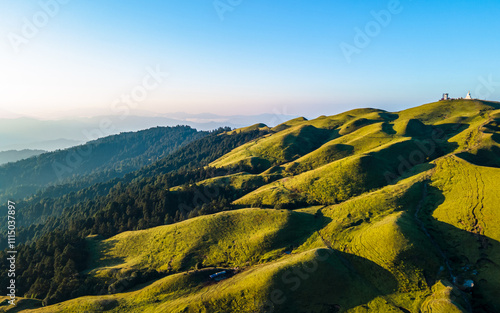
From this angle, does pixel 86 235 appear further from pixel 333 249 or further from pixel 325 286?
pixel 325 286

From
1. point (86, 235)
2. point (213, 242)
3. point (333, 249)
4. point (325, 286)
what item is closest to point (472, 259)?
point (333, 249)

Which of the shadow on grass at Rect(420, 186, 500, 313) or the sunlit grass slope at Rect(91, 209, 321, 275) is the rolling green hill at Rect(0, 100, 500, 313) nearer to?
the shadow on grass at Rect(420, 186, 500, 313)

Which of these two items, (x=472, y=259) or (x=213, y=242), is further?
(x=213, y=242)

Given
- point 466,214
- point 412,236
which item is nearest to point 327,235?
point 412,236

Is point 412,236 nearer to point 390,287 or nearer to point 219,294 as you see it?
point 390,287

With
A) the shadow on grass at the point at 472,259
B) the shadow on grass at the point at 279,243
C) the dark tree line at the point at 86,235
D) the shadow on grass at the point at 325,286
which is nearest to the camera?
the shadow on grass at the point at 472,259

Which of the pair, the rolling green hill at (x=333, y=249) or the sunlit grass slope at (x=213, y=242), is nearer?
the rolling green hill at (x=333, y=249)

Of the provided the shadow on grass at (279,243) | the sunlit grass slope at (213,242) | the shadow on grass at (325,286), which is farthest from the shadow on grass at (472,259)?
the sunlit grass slope at (213,242)

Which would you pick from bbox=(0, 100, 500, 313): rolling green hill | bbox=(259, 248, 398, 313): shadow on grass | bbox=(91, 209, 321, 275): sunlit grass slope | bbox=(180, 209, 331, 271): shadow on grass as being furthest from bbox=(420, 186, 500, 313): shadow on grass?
bbox=(91, 209, 321, 275): sunlit grass slope

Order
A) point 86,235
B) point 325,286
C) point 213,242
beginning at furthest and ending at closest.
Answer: point 86,235
point 213,242
point 325,286

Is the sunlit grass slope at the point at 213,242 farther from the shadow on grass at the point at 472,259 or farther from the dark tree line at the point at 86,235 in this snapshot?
the shadow on grass at the point at 472,259
